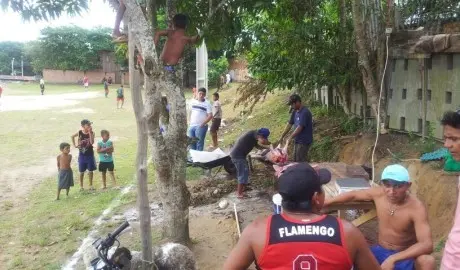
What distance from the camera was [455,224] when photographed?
2996mm

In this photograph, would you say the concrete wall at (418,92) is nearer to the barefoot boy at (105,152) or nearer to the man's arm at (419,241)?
the man's arm at (419,241)

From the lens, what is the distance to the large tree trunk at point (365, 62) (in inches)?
313

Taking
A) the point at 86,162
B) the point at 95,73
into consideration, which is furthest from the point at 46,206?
the point at 95,73

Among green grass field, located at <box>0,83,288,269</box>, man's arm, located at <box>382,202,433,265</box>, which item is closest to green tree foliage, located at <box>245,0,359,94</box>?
green grass field, located at <box>0,83,288,269</box>

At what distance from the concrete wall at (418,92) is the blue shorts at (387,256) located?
3.55m

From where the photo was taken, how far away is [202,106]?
10.7 m

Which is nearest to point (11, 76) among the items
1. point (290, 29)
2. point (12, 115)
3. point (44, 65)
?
point (44, 65)

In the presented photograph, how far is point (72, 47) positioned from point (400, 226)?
48747mm

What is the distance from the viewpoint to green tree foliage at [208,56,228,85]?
106ft

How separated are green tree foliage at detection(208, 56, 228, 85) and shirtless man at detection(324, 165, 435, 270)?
2885 cm

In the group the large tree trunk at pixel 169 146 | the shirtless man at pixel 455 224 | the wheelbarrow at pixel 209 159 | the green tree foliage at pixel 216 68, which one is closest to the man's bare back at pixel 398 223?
the shirtless man at pixel 455 224

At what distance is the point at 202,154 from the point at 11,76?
171 ft

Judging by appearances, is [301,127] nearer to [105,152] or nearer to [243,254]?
[105,152]

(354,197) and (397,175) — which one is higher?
(397,175)
